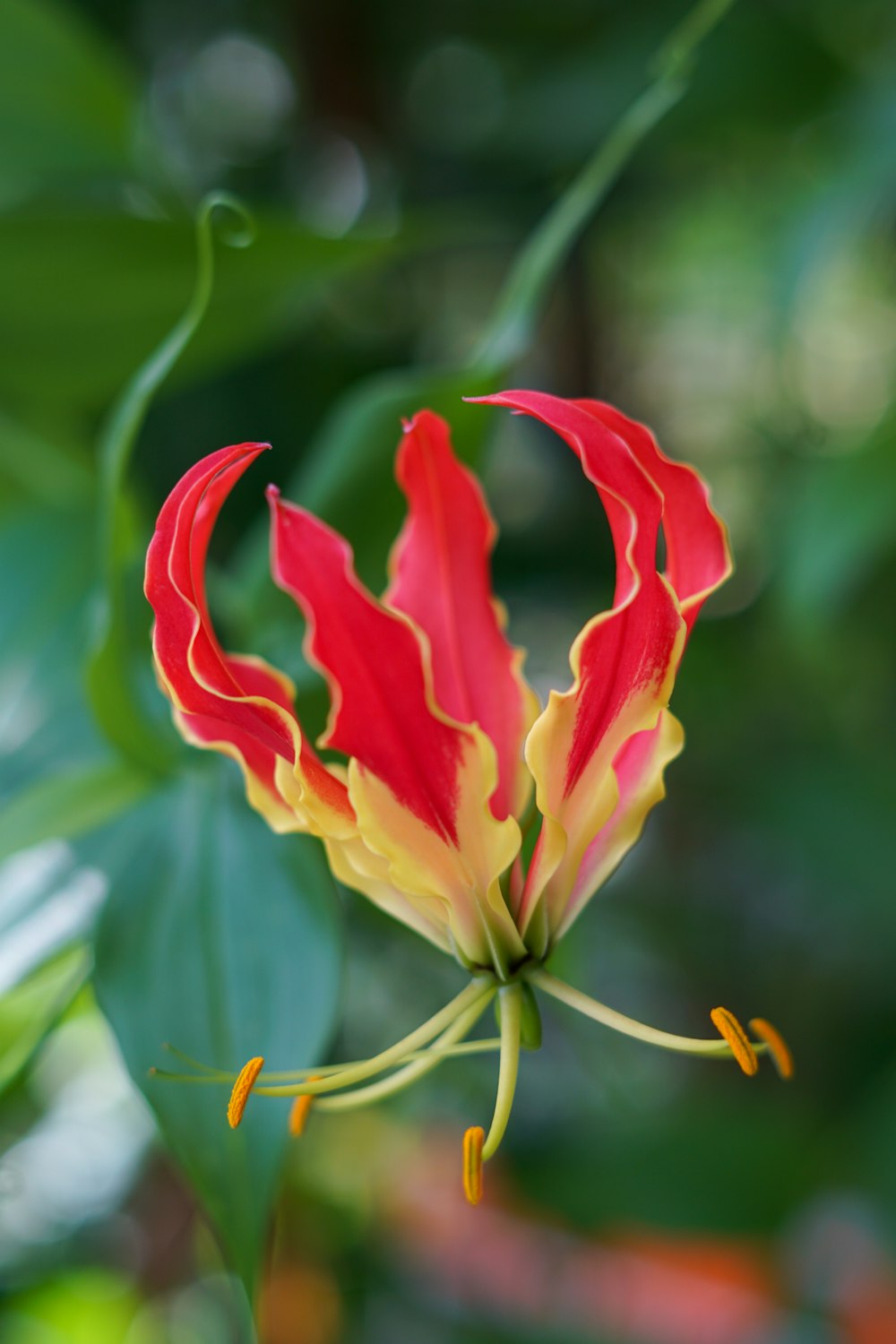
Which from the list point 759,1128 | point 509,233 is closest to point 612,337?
point 509,233

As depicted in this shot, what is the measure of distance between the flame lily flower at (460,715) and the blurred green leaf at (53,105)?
511 millimetres

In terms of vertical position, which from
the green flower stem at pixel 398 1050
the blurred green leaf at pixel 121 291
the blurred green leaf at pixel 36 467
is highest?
the blurred green leaf at pixel 121 291

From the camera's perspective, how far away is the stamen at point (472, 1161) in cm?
46

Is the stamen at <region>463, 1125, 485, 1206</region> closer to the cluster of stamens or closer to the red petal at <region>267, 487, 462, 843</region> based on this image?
the cluster of stamens

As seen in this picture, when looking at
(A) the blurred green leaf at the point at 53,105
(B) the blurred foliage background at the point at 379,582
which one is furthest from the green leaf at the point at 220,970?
(A) the blurred green leaf at the point at 53,105

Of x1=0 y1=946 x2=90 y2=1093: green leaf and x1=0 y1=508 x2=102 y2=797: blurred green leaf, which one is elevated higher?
x1=0 y1=508 x2=102 y2=797: blurred green leaf

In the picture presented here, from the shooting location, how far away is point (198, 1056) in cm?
53

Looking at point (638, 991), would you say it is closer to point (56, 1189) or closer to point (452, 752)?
point (56, 1189)

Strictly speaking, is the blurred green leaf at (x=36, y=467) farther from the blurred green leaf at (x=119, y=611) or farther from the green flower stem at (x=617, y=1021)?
the green flower stem at (x=617, y=1021)

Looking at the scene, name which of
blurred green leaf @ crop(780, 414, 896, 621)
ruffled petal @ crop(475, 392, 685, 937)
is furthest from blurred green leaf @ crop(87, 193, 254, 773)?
blurred green leaf @ crop(780, 414, 896, 621)

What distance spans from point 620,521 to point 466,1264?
1.45m

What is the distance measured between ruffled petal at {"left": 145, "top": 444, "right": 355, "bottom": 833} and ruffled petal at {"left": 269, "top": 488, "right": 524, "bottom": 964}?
0.02m

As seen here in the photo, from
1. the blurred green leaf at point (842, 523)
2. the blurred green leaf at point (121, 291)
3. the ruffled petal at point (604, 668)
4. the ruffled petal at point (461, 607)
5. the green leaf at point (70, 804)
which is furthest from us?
the blurred green leaf at point (842, 523)

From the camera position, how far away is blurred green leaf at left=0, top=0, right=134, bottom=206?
2.73 feet
